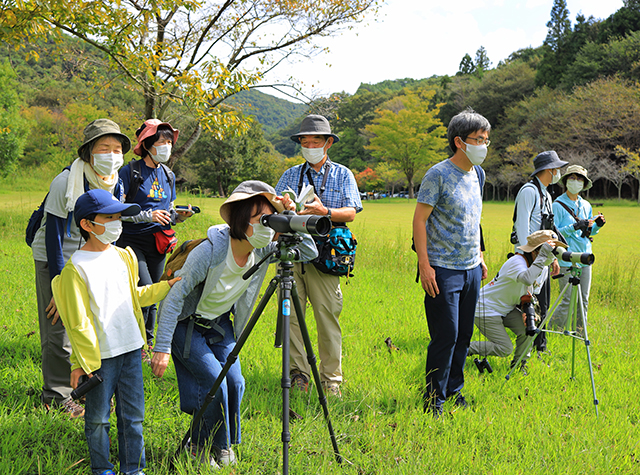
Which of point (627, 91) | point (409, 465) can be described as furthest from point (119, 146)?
point (627, 91)

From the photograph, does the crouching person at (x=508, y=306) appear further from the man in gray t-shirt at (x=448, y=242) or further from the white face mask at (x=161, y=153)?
the white face mask at (x=161, y=153)

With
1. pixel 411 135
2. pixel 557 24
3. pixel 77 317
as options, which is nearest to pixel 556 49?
pixel 557 24

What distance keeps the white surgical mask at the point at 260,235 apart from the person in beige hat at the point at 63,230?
1.33m

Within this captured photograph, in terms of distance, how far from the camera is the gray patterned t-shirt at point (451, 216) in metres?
3.39

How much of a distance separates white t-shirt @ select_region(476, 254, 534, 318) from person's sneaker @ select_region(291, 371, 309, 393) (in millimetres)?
2034

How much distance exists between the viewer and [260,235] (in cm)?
254

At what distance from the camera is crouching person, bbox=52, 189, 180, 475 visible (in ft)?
7.25

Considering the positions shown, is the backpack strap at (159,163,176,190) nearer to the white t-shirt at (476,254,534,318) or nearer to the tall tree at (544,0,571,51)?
the white t-shirt at (476,254,534,318)

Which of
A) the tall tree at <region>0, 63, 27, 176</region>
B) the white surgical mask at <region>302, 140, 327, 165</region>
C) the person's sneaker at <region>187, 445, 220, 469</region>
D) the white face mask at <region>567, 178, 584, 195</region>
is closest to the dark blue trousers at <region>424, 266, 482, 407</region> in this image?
the white surgical mask at <region>302, 140, 327, 165</region>

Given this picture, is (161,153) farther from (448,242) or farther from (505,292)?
(505,292)

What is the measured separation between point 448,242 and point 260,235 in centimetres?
163

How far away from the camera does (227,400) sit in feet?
8.57

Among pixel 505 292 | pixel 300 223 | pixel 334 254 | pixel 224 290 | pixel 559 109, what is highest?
pixel 559 109

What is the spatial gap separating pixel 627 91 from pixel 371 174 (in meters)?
35.0
